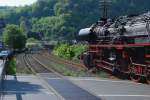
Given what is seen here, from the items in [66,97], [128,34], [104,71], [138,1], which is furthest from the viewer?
[138,1]

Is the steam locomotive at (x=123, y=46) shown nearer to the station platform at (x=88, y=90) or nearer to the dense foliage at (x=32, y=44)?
the station platform at (x=88, y=90)

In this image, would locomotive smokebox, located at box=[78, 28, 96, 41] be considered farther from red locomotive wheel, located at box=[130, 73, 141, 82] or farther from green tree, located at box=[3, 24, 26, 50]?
green tree, located at box=[3, 24, 26, 50]

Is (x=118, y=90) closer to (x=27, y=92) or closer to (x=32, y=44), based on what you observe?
(x=27, y=92)

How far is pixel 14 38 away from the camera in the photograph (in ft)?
499

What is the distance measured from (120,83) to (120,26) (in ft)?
13.6

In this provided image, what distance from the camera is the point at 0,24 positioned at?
3819 centimetres

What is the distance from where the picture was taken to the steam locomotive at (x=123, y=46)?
2128cm

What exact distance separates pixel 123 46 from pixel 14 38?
5142 inches

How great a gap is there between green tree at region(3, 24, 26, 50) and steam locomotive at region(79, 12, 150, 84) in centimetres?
11091

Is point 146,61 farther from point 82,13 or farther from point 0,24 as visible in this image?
point 82,13

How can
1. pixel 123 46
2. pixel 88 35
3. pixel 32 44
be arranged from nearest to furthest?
pixel 123 46, pixel 88 35, pixel 32 44

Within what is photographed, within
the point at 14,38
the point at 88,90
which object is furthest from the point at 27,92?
the point at 14,38

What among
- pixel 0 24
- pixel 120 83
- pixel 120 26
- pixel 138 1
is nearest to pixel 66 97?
pixel 120 83

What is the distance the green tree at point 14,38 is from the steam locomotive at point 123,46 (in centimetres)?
11091
